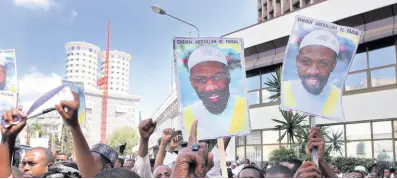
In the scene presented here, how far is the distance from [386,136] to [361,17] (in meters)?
4.26

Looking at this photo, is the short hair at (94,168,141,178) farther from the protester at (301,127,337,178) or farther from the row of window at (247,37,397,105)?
the row of window at (247,37,397,105)

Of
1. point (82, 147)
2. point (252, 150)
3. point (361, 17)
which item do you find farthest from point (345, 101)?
point (82, 147)

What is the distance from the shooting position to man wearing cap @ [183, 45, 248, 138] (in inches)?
189

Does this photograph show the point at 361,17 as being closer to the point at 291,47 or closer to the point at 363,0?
the point at 363,0

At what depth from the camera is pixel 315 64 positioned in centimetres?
457

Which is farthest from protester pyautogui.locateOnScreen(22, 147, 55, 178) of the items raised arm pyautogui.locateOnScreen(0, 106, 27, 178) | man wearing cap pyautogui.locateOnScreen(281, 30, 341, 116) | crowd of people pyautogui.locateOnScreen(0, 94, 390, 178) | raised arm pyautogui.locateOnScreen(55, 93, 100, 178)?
man wearing cap pyautogui.locateOnScreen(281, 30, 341, 116)

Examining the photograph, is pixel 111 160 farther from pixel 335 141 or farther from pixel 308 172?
pixel 335 141

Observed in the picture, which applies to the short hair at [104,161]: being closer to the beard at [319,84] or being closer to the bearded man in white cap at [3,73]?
the beard at [319,84]

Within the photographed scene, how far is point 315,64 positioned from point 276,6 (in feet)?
113

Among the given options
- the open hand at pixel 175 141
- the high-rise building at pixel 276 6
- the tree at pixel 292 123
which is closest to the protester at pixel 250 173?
the open hand at pixel 175 141

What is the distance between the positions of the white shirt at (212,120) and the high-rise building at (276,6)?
94.8ft

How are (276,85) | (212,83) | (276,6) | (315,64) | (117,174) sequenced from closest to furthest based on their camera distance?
(117,174), (315,64), (212,83), (276,85), (276,6)

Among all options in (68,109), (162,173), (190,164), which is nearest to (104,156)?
(162,173)

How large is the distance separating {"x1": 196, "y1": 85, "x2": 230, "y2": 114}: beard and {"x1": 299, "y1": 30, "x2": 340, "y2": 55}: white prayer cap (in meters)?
1.01
